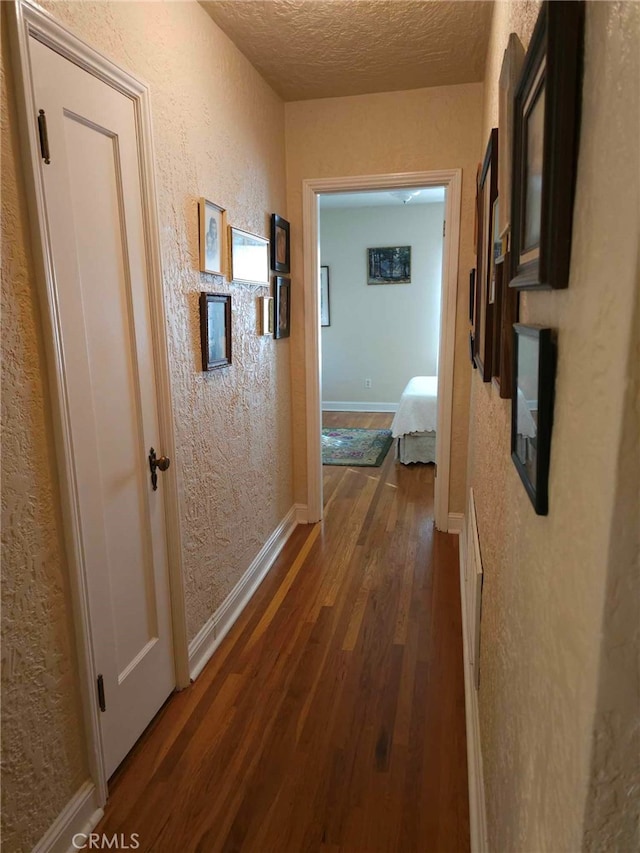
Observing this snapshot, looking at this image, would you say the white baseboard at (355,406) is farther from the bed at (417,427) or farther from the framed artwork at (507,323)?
the framed artwork at (507,323)

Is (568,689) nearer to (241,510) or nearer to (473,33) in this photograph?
(241,510)

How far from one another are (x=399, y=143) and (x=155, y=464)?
7.76 feet

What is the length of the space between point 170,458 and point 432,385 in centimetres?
368

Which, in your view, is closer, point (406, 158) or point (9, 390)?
point (9, 390)

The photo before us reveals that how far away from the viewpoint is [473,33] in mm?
2371

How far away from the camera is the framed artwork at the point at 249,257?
245 cm

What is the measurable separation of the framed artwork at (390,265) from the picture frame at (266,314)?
4.35 metres

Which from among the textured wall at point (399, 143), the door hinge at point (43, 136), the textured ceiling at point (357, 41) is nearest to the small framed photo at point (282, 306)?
the textured wall at point (399, 143)

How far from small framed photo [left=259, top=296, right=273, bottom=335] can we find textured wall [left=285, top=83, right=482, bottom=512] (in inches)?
→ 20.7

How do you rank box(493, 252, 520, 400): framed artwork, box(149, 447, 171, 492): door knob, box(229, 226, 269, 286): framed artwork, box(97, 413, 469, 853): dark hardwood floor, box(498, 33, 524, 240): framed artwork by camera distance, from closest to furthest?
box(498, 33, 524, 240): framed artwork
box(493, 252, 520, 400): framed artwork
box(97, 413, 469, 853): dark hardwood floor
box(149, 447, 171, 492): door knob
box(229, 226, 269, 286): framed artwork

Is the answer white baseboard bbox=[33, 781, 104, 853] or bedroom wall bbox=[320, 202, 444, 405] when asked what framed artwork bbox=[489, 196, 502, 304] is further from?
bedroom wall bbox=[320, 202, 444, 405]

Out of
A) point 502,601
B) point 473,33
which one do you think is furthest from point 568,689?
point 473,33

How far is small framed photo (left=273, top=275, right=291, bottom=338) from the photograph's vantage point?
3.07m

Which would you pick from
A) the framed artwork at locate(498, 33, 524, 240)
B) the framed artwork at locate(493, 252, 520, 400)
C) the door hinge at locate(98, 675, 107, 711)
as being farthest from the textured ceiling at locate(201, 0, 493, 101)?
the door hinge at locate(98, 675, 107, 711)
